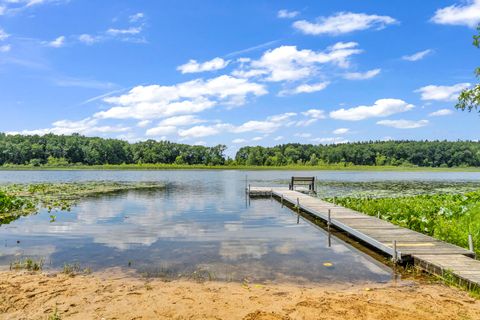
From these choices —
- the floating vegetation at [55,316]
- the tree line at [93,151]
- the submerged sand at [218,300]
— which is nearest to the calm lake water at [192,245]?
the submerged sand at [218,300]

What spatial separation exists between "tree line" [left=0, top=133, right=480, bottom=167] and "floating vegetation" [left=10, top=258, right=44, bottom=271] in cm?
13362

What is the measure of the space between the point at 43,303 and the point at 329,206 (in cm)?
1604

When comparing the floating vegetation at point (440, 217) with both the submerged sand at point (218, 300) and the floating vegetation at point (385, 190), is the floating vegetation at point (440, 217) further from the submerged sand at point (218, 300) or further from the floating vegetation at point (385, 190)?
the floating vegetation at point (385, 190)

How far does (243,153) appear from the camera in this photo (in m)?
160

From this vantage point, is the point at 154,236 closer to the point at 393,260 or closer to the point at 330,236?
the point at 330,236

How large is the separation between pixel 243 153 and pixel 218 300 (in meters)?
153

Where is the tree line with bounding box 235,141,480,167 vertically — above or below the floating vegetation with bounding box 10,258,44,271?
above

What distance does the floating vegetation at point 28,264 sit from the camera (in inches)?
400

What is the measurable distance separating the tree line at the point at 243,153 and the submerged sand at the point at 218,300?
13701 cm

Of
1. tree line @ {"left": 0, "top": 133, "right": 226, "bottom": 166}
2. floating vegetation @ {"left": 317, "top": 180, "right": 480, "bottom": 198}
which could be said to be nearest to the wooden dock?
floating vegetation @ {"left": 317, "top": 180, "right": 480, "bottom": 198}

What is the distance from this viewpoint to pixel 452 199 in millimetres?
21156

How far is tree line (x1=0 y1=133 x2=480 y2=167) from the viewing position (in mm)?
138500

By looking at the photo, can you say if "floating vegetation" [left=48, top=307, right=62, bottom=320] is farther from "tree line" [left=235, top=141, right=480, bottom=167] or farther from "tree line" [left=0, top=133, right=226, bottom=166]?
"tree line" [left=235, top=141, right=480, bottom=167]

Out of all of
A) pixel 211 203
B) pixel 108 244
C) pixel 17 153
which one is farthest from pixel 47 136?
pixel 108 244
